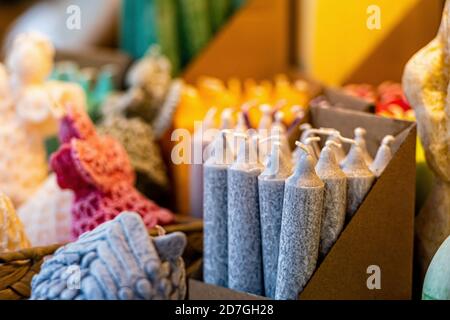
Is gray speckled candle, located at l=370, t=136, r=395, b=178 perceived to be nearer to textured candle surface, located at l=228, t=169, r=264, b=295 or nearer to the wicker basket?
textured candle surface, located at l=228, t=169, r=264, b=295

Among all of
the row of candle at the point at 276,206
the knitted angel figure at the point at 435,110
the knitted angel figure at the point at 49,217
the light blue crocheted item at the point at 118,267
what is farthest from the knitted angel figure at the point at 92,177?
the knitted angel figure at the point at 435,110

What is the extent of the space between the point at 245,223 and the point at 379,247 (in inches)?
6.8

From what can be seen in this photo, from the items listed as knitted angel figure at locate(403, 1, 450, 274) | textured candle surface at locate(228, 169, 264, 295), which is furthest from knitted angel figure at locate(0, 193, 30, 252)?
knitted angel figure at locate(403, 1, 450, 274)

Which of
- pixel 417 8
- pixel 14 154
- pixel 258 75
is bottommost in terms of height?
pixel 14 154

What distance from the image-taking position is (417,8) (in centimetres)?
156

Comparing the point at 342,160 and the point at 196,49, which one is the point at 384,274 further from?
the point at 196,49

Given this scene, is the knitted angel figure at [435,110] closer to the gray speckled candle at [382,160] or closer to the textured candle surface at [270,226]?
the gray speckled candle at [382,160]

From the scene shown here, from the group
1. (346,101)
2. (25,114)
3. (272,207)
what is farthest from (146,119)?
(272,207)

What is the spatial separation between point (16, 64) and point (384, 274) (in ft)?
2.34

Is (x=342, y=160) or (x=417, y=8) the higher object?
(x=417, y=8)
